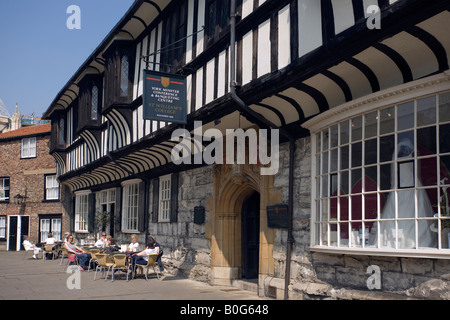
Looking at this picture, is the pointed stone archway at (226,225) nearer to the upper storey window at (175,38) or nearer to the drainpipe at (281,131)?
the drainpipe at (281,131)

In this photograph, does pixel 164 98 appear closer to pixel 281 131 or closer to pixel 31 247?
pixel 281 131

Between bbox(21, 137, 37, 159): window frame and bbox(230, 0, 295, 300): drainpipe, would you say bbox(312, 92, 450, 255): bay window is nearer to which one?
bbox(230, 0, 295, 300): drainpipe

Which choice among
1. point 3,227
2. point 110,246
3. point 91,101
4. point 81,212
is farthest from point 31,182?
point 110,246

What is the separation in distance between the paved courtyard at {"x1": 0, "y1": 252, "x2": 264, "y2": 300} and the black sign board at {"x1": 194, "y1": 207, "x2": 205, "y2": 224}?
1.37m

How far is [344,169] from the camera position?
706 centimetres

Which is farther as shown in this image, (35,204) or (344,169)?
(35,204)

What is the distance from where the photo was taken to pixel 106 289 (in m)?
10.6

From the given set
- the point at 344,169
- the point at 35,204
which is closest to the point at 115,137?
the point at 344,169
